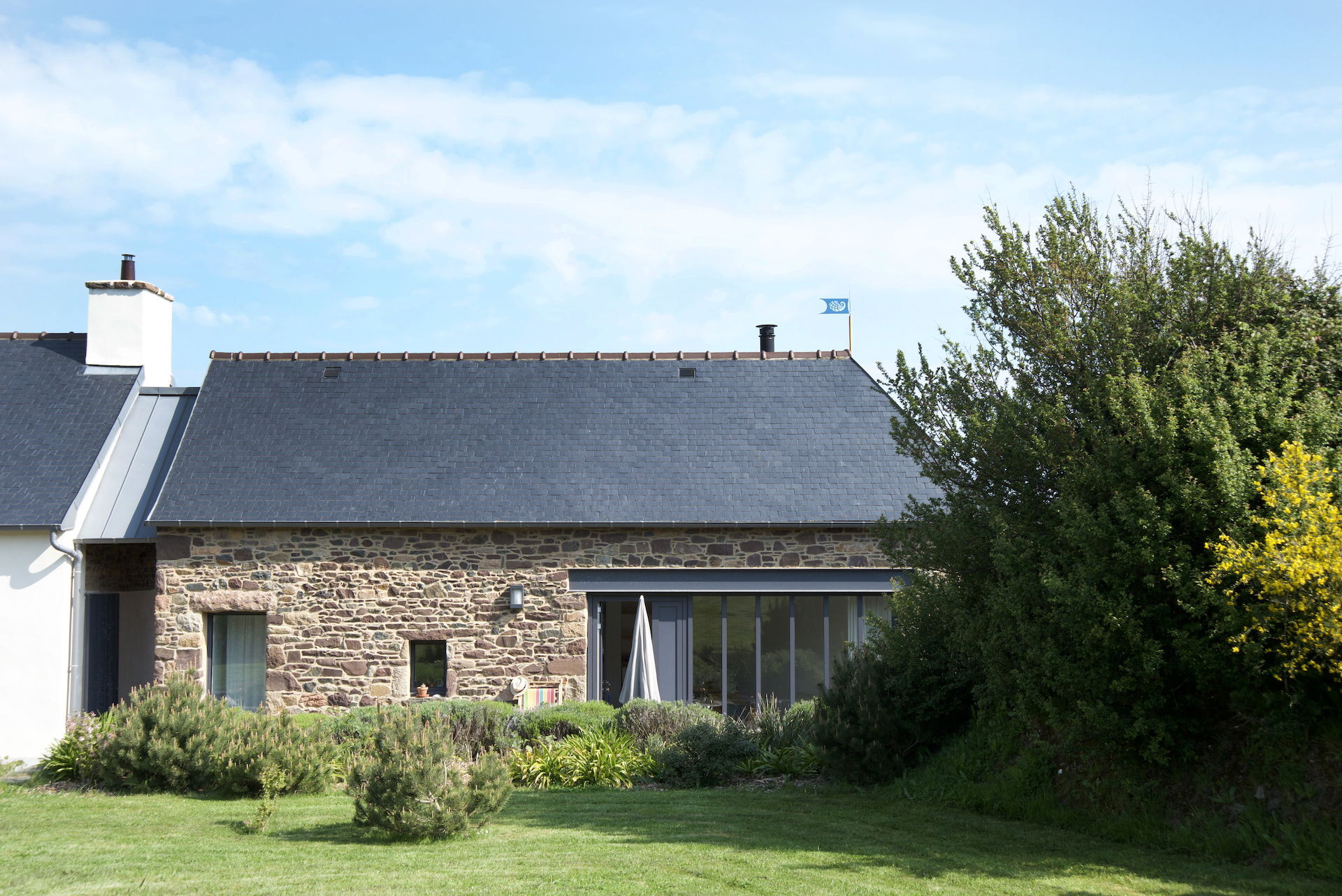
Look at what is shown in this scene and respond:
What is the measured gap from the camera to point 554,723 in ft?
36.8

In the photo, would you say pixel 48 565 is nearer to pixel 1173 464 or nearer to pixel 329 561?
pixel 329 561

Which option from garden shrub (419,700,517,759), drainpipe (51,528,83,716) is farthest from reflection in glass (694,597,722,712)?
drainpipe (51,528,83,716)

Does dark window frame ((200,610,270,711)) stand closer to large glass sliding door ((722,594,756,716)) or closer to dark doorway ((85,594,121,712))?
dark doorway ((85,594,121,712))

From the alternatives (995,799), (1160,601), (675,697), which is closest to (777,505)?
(675,697)

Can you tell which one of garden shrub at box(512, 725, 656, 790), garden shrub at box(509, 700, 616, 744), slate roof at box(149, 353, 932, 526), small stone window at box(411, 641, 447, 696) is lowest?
garden shrub at box(512, 725, 656, 790)

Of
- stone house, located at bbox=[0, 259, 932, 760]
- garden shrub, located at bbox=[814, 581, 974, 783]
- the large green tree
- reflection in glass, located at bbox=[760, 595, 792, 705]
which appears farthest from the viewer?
reflection in glass, located at bbox=[760, 595, 792, 705]

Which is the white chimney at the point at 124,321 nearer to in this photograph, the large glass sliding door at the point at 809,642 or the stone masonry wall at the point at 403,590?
the stone masonry wall at the point at 403,590

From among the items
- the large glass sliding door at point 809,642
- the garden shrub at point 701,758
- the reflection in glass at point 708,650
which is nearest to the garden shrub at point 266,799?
the garden shrub at point 701,758

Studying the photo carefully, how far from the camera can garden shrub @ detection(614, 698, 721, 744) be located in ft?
35.6

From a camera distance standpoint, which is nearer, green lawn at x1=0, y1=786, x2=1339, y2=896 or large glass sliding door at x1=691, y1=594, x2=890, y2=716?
green lawn at x1=0, y1=786, x2=1339, y2=896

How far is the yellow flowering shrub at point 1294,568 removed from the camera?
19.2ft

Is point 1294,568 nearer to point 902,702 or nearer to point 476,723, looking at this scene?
point 902,702

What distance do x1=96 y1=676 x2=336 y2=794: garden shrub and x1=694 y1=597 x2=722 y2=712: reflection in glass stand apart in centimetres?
542

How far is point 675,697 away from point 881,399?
574 cm
